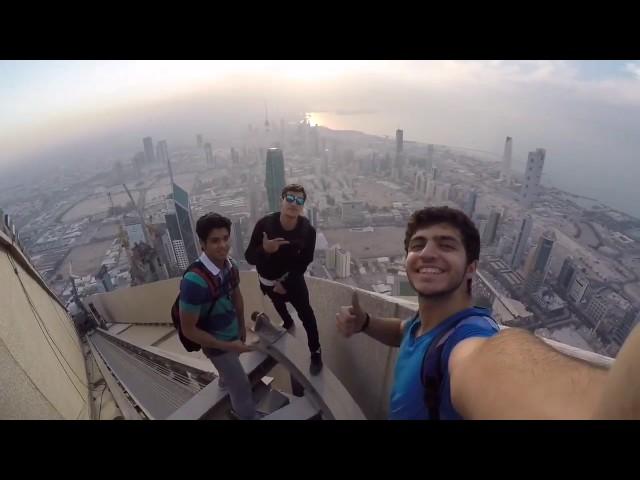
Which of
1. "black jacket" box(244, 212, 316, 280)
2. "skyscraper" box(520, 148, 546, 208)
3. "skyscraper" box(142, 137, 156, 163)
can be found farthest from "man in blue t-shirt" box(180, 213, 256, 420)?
"skyscraper" box(142, 137, 156, 163)

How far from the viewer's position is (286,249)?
2.09 m

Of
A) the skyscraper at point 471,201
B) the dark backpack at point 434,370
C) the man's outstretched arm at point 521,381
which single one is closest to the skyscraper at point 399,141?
the skyscraper at point 471,201

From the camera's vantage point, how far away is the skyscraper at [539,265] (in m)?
5.41

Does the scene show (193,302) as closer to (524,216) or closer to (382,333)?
(382,333)

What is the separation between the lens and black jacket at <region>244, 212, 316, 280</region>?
82.0 inches

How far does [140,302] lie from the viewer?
523 centimetres

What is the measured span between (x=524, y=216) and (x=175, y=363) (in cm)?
764

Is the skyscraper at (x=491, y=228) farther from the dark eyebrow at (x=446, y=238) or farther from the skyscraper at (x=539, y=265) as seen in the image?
the dark eyebrow at (x=446, y=238)

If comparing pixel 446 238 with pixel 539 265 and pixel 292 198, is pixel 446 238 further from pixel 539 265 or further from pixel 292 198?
pixel 539 265

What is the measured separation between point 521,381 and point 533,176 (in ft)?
29.9

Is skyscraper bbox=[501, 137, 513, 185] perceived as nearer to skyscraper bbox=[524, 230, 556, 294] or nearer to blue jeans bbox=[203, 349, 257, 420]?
skyscraper bbox=[524, 230, 556, 294]

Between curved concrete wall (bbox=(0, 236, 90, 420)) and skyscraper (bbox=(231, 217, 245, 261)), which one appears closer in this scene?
curved concrete wall (bbox=(0, 236, 90, 420))

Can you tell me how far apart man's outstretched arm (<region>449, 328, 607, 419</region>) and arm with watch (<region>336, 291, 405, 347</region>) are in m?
0.81

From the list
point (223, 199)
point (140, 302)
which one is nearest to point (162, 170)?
point (223, 199)
